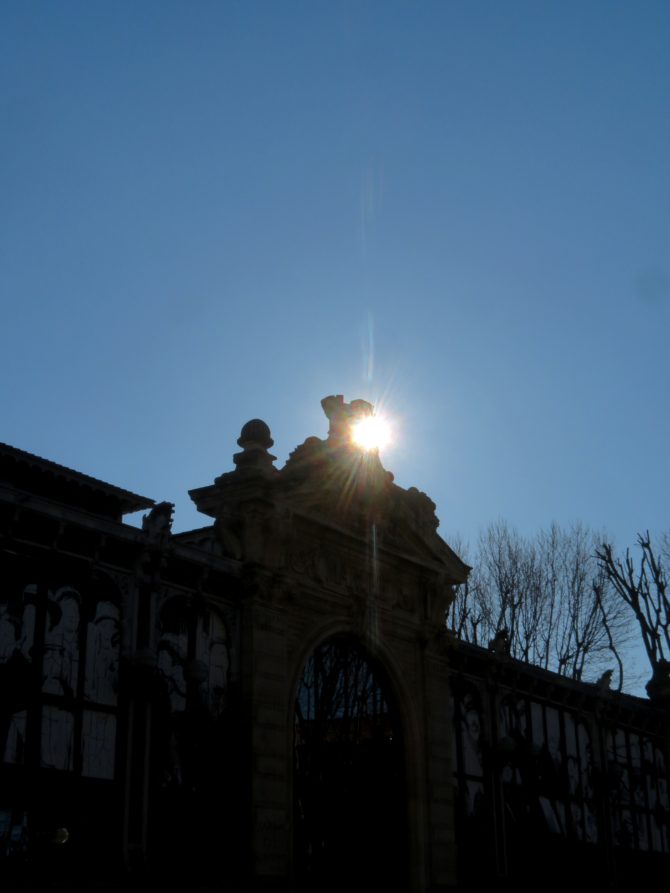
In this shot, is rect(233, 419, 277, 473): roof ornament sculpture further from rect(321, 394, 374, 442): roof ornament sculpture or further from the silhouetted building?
rect(321, 394, 374, 442): roof ornament sculpture

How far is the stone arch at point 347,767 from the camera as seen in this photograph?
923 inches

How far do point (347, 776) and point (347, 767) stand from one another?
17 cm

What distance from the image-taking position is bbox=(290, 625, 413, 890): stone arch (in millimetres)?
23453

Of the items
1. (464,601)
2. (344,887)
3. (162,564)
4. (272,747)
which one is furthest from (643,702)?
(162,564)

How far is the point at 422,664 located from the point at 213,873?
7979 millimetres

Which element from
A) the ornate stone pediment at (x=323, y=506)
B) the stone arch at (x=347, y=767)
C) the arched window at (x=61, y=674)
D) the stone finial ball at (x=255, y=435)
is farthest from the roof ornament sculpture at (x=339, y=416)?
the arched window at (x=61, y=674)

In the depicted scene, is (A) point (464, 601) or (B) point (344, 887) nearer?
(B) point (344, 887)

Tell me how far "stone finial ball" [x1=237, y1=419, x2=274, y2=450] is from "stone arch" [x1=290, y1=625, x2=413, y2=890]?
3898 millimetres

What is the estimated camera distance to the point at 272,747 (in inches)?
864

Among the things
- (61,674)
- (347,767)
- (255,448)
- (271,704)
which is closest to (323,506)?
(255,448)

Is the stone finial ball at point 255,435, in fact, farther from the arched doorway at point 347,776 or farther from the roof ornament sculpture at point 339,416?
the arched doorway at point 347,776

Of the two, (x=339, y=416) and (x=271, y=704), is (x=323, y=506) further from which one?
(x=271, y=704)

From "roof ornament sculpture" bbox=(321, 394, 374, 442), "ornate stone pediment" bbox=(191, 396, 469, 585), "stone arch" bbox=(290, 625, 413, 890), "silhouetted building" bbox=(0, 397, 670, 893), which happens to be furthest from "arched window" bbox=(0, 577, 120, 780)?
"roof ornament sculpture" bbox=(321, 394, 374, 442)

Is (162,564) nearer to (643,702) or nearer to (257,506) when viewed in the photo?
(257,506)
